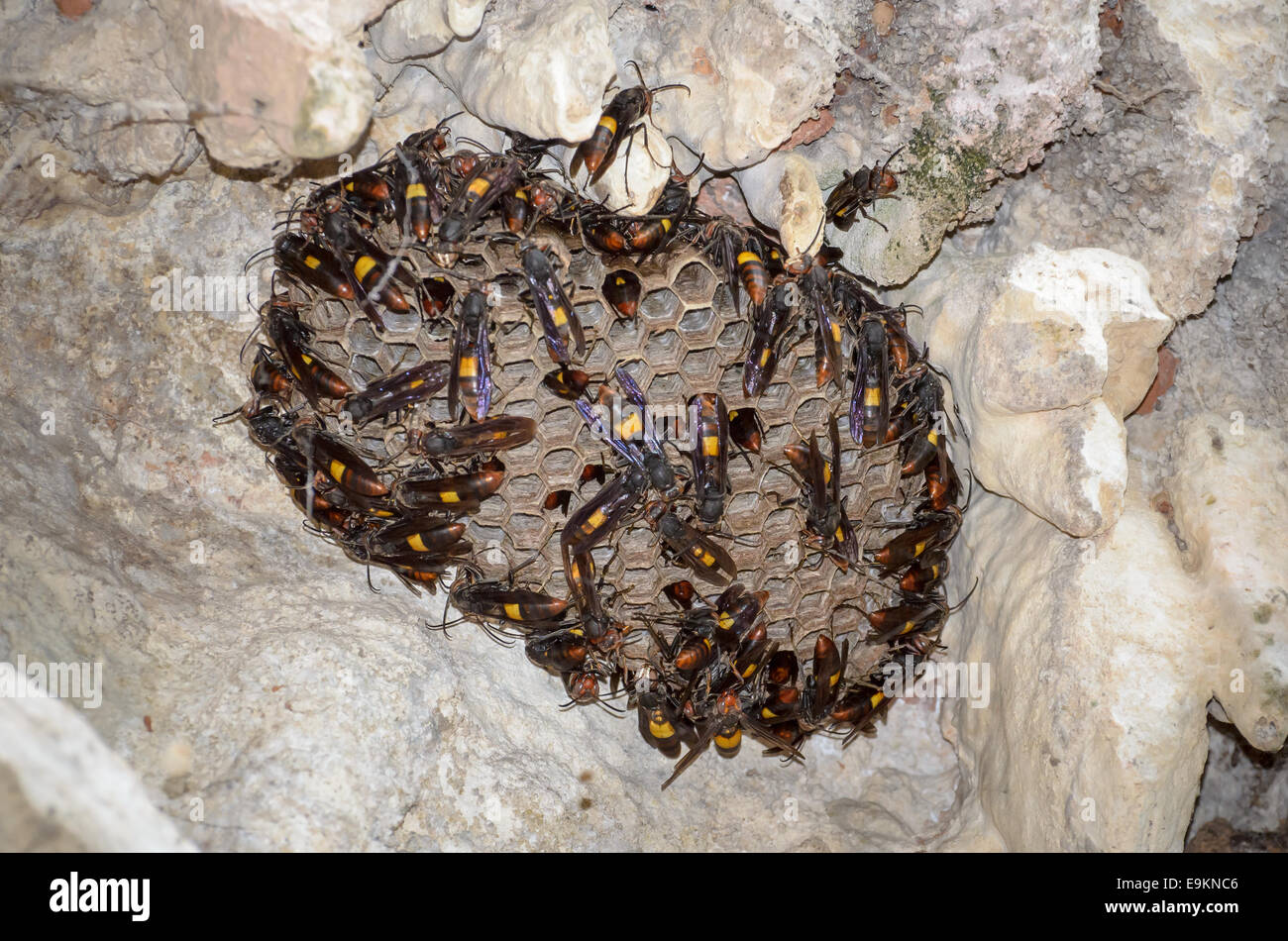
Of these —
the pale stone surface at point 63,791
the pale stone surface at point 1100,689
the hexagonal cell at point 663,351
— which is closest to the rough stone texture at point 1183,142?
the pale stone surface at point 1100,689

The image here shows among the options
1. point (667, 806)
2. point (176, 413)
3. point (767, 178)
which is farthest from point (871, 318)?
point (176, 413)

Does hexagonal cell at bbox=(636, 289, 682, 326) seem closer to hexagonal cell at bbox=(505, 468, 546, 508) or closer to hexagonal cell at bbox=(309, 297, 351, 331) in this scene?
hexagonal cell at bbox=(505, 468, 546, 508)

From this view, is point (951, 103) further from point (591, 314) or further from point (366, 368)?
point (366, 368)

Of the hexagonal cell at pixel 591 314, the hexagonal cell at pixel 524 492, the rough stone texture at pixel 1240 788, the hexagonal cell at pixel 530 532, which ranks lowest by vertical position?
the rough stone texture at pixel 1240 788

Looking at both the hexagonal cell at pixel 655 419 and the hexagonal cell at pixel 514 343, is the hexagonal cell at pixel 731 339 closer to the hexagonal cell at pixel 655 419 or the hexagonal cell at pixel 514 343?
the hexagonal cell at pixel 655 419

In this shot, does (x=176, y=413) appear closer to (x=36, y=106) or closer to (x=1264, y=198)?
(x=36, y=106)

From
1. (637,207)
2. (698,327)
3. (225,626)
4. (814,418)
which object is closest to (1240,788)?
(814,418)

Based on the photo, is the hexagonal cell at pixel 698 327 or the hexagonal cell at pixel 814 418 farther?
the hexagonal cell at pixel 814 418
